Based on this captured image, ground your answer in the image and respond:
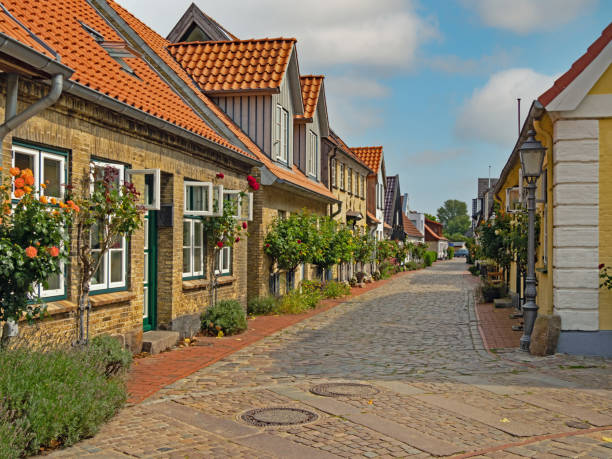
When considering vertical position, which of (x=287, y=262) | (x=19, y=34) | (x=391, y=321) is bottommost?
(x=391, y=321)

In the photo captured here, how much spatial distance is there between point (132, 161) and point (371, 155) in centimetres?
2943

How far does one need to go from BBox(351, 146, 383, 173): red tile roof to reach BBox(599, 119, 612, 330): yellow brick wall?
26744mm

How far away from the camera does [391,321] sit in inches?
603

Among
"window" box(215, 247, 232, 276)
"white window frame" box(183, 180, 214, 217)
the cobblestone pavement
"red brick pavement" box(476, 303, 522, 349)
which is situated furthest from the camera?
"window" box(215, 247, 232, 276)

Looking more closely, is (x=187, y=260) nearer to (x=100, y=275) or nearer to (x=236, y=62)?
(x=100, y=275)

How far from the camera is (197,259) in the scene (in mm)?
12453

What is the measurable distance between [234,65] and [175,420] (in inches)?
483

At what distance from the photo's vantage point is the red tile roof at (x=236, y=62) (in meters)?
16.4

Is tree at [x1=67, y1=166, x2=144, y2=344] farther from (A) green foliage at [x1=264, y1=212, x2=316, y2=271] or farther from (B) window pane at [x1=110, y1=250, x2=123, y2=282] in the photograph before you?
(A) green foliage at [x1=264, y1=212, x2=316, y2=271]

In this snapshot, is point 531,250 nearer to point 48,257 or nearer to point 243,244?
point 243,244

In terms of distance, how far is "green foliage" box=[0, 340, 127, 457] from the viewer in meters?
5.01

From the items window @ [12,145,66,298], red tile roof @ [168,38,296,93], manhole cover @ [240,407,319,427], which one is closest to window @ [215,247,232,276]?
red tile roof @ [168,38,296,93]

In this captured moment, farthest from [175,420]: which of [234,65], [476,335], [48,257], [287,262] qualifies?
[234,65]

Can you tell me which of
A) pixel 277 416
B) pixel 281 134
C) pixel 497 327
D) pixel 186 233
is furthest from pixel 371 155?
pixel 277 416
